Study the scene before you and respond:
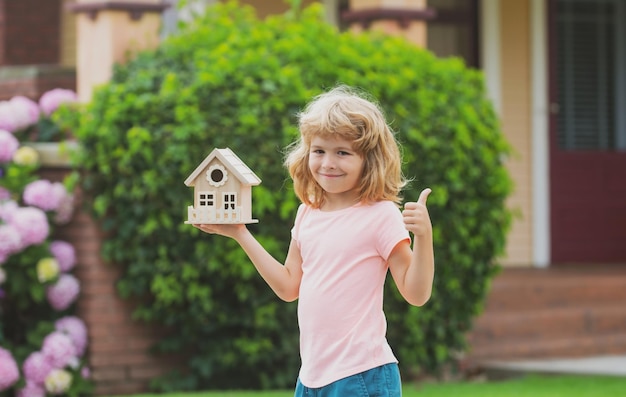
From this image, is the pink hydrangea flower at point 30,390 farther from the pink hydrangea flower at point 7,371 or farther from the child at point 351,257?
the child at point 351,257

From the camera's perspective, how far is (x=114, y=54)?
778 centimetres

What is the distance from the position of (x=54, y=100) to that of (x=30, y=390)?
5.90 feet

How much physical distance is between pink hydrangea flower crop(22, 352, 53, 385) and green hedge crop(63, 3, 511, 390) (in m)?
0.61

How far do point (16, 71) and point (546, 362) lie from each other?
4.01m

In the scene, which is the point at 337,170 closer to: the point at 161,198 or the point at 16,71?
the point at 161,198

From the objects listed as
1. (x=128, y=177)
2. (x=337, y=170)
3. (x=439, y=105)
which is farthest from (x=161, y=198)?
(x=337, y=170)

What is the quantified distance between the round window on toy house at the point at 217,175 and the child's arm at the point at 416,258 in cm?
56

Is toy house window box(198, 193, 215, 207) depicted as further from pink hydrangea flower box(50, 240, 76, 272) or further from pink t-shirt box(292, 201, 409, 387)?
pink hydrangea flower box(50, 240, 76, 272)

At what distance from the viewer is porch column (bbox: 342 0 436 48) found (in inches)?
338

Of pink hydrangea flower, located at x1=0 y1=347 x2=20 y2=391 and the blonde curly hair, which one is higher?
the blonde curly hair

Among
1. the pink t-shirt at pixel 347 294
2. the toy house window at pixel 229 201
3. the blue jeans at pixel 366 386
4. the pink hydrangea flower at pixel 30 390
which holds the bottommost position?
the pink hydrangea flower at pixel 30 390

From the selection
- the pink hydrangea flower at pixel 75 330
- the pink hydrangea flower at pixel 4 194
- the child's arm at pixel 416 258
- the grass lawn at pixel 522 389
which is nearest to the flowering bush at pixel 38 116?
the pink hydrangea flower at pixel 4 194

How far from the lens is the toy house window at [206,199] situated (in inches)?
147

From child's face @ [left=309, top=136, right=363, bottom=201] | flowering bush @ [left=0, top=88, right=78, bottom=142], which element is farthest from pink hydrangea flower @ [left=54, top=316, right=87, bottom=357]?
child's face @ [left=309, top=136, right=363, bottom=201]
